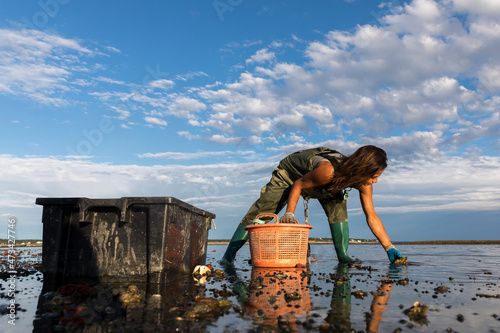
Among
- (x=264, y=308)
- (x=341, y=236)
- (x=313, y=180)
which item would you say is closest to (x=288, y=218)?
(x=313, y=180)

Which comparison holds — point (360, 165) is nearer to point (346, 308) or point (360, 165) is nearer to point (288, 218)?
point (288, 218)

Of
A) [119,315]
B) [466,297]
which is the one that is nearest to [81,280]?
[119,315]

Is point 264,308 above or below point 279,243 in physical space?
below

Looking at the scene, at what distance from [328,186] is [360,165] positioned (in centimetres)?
100

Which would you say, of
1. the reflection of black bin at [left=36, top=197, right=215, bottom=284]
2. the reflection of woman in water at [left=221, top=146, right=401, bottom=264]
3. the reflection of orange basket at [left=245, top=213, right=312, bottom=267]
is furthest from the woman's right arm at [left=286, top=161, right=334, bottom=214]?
the reflection of black bin at [left=36, top=197, right=215, bottom=284]

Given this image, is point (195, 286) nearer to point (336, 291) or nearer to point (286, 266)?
point (336, 291)

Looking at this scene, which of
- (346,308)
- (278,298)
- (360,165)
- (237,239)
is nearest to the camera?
(346,308)

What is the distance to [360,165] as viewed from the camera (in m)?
6.73

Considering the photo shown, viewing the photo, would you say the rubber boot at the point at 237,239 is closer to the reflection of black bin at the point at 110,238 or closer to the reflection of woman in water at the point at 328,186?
the reflection of woman in water at the point at 328,186

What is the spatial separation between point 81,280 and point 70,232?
711 mm

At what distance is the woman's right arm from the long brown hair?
14cm

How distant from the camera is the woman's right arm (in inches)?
272

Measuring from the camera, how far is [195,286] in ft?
16.1

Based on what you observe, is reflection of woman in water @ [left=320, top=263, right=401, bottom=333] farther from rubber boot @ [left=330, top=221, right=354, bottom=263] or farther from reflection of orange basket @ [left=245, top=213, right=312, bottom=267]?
rubber boot @ [left=330, top=221, right=354, bottom=263]
